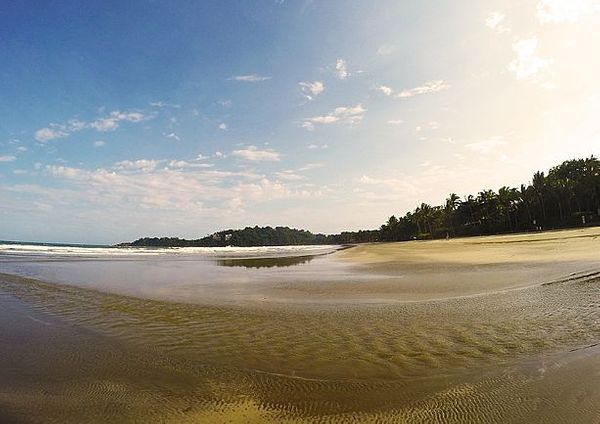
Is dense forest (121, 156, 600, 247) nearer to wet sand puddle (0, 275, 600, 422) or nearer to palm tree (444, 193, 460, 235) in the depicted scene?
palm tree (444, 193, 460, 235)

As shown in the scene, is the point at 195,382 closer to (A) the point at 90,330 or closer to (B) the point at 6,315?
(A) the point at 90,330

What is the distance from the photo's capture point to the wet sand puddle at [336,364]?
4.96 m

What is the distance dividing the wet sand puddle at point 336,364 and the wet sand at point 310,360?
31mm

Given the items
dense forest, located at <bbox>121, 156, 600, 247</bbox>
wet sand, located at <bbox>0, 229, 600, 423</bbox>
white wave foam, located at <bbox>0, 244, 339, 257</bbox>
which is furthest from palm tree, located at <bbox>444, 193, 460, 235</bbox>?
wet sand, located at <bbox>0, 229, 600, 423</bbox>

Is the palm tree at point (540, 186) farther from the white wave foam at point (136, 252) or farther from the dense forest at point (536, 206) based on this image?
the white wave foam at point (136, 252)

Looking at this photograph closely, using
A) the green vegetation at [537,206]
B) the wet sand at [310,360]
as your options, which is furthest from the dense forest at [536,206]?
the wet sand at [310,360]

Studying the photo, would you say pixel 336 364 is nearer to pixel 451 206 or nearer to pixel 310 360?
pixel 310 360

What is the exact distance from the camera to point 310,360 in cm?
705

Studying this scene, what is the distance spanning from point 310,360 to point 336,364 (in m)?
0.57

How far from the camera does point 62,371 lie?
652 cm

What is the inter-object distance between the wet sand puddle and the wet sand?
0.03 meters

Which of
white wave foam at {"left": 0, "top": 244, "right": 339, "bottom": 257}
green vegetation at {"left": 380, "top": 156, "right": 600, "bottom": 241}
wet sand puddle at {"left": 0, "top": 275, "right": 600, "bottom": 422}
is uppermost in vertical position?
green vegetation at {"left": 380, "top": 156, "right": 600, "bottom": 241}

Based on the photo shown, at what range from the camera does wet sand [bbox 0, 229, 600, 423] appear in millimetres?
4941

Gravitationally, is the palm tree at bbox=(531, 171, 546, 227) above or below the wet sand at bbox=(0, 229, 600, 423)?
above
